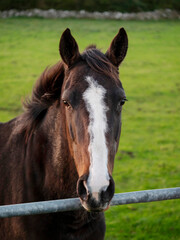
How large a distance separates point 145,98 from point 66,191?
7.95 metres

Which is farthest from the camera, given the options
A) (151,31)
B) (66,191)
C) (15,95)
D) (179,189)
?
(151,31)

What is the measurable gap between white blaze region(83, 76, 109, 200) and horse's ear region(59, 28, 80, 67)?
1.07ft

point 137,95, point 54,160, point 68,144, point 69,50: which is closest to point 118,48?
point 69,50

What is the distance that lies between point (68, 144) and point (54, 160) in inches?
7.7

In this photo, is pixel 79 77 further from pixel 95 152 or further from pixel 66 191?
pixel 66 191

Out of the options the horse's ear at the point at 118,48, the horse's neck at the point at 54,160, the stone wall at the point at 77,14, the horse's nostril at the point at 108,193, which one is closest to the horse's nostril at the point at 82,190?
the horse's nostril at the point at 108,193

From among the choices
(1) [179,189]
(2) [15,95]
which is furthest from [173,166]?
(2) [15,95]

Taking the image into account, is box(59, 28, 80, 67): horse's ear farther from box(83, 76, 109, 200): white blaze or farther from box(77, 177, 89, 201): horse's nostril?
box(77, 177, 89, 201): horse's nostril

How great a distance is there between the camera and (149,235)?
14.9 feet

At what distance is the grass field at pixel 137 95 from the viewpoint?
16.3ft

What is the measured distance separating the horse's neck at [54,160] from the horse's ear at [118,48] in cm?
62

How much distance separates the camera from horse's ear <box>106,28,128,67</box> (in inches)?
103

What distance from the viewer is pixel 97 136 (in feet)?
6.74

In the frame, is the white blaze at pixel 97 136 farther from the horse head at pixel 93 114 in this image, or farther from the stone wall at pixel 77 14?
the stone wall at pixel 77 14
